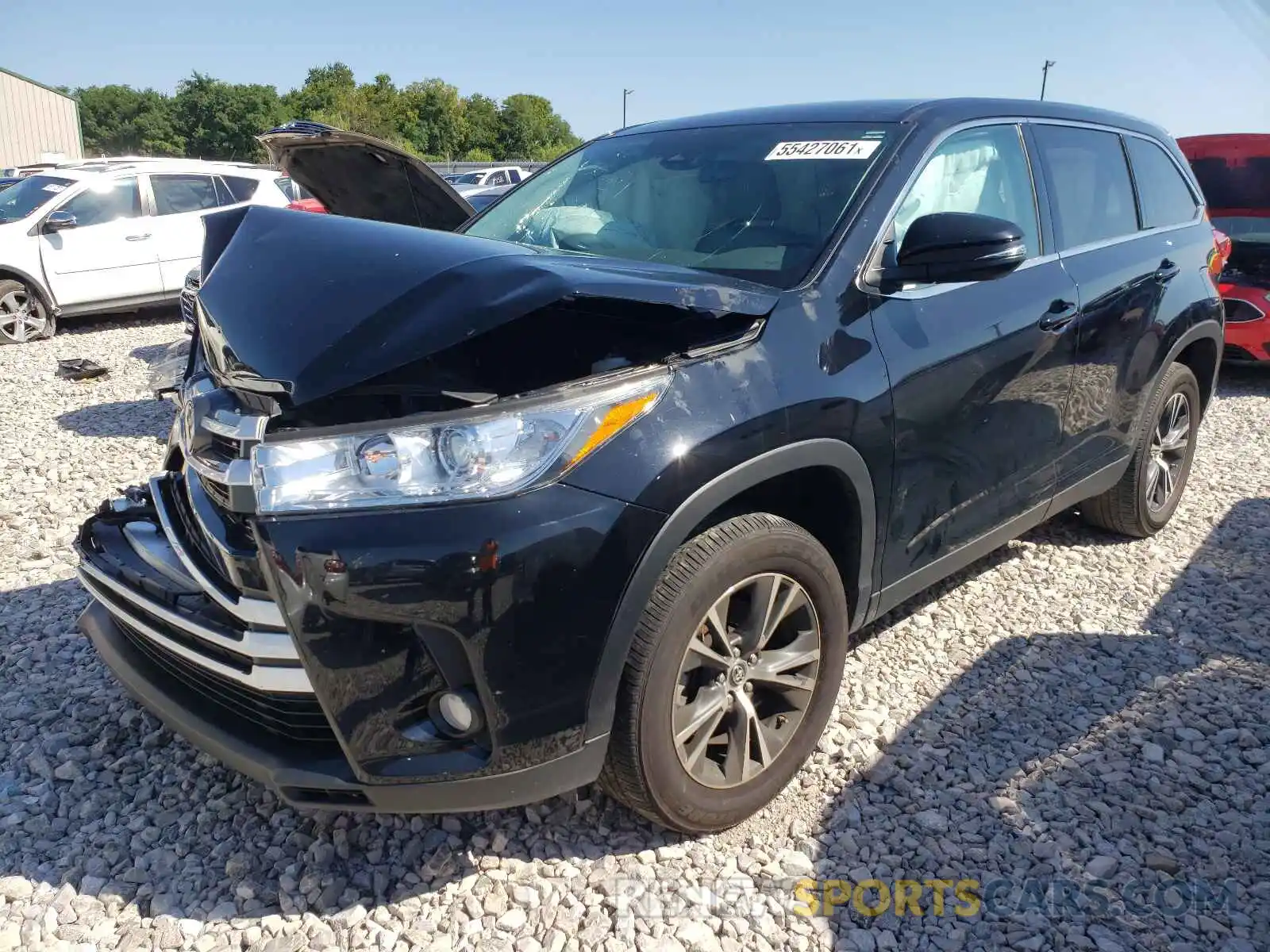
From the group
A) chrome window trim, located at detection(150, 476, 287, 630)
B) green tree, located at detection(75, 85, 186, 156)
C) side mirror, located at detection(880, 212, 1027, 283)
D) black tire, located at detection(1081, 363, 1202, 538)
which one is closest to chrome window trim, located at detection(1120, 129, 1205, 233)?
black tire, located at detection(1081, 363, 1202, 538)

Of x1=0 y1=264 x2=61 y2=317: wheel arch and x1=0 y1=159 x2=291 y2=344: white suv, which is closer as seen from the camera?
x1=0 y1=264 x2=61 y2=317: wheel arch

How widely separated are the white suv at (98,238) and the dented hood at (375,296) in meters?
8.65

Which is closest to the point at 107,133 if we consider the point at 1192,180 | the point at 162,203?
the point at 162,203

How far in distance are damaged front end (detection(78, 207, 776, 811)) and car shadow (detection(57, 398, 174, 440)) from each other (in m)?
4.48

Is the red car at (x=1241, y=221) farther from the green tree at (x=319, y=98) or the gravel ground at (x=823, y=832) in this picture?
the green tree at (x=319, y=98)

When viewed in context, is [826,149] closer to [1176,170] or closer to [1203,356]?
[1176,170]

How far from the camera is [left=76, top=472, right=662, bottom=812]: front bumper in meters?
1.85

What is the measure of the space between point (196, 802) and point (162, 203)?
9.47 meters

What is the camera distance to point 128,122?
249 ft

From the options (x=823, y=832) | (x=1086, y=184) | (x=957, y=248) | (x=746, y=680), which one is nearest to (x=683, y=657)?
(x=746, y=680)

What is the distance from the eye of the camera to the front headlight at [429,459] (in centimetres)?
187

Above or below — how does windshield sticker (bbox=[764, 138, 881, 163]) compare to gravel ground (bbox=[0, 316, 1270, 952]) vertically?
above

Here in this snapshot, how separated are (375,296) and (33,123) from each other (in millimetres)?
46406

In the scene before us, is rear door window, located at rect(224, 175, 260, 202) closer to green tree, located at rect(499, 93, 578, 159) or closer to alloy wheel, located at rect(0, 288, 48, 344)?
alloy wheel, located at rect(0, 288, 48, 344)
